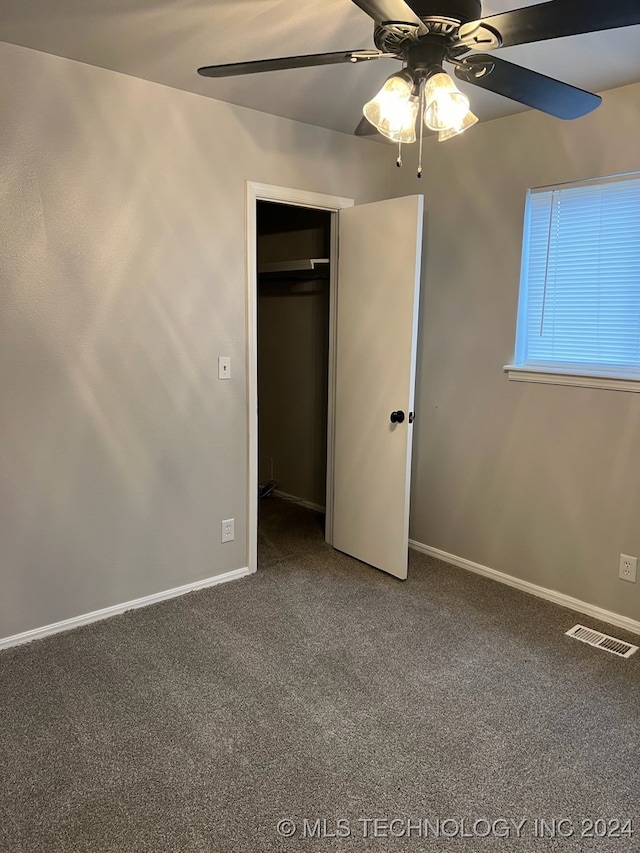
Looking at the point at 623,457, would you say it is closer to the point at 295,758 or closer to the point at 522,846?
the point at 522,846

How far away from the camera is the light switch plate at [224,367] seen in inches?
122

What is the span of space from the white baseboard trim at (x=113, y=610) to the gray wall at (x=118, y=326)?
0.11 feet

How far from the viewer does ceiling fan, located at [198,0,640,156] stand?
1.30 meters

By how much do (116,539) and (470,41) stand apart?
95.8 inches

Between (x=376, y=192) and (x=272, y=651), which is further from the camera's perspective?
(x=376, y=192)

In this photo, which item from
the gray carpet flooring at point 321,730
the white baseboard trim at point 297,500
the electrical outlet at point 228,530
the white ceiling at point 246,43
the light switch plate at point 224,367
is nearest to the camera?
the gray carpet flooring at point 321,730

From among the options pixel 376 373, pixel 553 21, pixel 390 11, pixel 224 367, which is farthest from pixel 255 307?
pixel 553 21

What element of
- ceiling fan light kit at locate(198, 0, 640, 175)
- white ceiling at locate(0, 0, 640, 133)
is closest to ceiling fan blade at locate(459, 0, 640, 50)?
ceiling fan light kit at locate(198, 0, 640, 175)

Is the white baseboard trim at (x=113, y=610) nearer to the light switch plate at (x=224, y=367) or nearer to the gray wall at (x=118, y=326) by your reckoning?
the gray wall at (x=118, y=326)

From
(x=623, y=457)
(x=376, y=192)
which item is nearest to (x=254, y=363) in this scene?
(x=376, y=192)

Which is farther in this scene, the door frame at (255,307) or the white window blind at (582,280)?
the door frame at (255,307)

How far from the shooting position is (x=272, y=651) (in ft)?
8.54

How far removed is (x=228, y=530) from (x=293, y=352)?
1.71 metres

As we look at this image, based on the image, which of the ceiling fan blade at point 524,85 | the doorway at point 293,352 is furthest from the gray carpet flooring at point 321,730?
the ceiling fan blade at point 524,85
